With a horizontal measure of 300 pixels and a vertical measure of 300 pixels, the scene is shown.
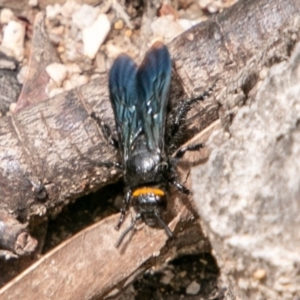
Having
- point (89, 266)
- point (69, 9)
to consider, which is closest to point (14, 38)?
point (69, 9)

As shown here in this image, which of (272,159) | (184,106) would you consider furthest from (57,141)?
(272,159)

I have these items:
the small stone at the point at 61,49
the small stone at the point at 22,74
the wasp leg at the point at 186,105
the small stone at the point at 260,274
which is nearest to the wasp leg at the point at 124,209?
the wasp leg at the point at 186,105

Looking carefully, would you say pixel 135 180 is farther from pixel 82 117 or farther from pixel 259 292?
pixel 259 292

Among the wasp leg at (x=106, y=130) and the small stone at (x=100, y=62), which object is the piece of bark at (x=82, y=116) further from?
the small stone at (x=100, y=62)

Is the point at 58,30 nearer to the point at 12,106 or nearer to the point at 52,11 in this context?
the point at 52,11

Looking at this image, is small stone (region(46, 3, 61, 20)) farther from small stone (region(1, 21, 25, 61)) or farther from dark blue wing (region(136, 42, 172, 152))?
dark blue wing (region(136, 42, 172, 152))
